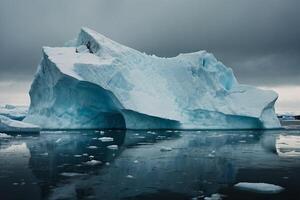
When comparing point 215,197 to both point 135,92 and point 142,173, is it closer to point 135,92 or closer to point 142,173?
point 142,173

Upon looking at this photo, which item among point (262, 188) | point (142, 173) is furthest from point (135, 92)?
point (262, 188)

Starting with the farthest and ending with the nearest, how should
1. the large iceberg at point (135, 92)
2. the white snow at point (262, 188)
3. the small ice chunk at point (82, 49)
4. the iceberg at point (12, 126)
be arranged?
1. the small ice chunk at point (82, 49)
2. the large iceberg at point (135, 92)
3. the iceberg at point (12, 126)
4. the white snow at point (262, 188)

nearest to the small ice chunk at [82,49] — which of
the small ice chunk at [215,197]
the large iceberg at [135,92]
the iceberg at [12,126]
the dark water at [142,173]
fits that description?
the large iceberg at [135,92]

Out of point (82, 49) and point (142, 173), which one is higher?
point (82, 49)

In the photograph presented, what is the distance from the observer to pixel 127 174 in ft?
26.8

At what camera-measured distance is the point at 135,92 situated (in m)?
23.1

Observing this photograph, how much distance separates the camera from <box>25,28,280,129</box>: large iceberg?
2228 centimetres

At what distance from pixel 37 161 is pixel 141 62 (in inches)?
651

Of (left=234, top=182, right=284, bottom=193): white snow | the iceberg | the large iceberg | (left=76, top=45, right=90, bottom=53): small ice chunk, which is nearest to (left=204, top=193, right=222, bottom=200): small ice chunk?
(left=234, top=182, right=284, bottom=193): white snow

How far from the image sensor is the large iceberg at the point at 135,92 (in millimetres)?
22281

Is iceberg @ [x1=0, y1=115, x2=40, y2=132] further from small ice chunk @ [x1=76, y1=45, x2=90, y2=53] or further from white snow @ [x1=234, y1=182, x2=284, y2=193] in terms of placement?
white snow @ [x1=234, y1=182, x2=284, y2=193]

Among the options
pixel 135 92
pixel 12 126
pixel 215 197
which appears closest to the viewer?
pixel 215 197

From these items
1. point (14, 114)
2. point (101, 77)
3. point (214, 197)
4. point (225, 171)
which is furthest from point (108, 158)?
point (14, 114)

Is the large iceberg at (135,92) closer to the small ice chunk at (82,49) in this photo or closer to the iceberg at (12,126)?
the small ice chunk at (82,49)
